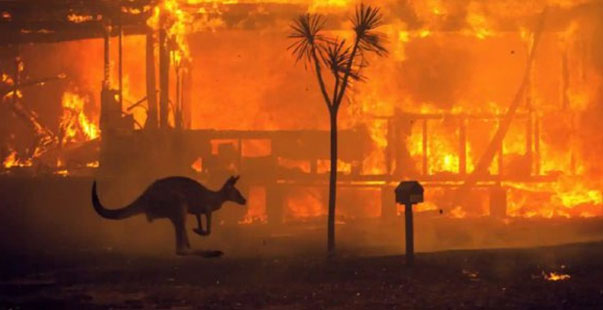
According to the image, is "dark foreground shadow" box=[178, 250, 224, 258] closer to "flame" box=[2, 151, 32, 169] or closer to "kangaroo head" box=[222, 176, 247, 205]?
"kangaroo head" box=[222, 176, 247, 205]

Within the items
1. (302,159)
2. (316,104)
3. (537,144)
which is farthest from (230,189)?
(316,104)

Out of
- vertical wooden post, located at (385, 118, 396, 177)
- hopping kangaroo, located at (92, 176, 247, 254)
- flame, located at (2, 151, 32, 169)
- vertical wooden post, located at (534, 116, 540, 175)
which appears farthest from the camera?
flame, located at (2, 151, 32, 169)

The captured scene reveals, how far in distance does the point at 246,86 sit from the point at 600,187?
37.9 ft

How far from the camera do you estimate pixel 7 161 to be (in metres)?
23.8

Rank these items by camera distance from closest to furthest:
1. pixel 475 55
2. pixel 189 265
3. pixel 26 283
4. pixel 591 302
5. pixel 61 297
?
1. pixel 591 302
2. pixel 61 297
3. pixel 26 283
4. pixel 189 265
5. pixel 475 55

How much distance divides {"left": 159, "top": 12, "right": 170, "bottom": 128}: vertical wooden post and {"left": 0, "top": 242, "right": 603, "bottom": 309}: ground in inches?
293

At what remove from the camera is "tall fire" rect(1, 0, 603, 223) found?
20062mm

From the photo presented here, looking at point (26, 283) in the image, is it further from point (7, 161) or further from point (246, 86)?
point (246, 86)

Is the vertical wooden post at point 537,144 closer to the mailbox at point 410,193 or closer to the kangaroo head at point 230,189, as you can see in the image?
the kangaroo head at point 230,189

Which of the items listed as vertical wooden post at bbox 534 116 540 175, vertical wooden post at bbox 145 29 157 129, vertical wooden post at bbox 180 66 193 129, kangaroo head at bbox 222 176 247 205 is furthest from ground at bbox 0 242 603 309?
vertical wooden post at bbox 180 66 193 129

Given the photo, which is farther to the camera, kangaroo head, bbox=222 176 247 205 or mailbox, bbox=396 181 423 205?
kangaroo head, bbox=222 176 247 205

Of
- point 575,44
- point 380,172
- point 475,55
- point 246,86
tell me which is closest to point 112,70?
point 246,86

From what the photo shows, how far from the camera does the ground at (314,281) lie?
9.09m

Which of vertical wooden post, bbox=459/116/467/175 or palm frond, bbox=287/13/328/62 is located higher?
palm frond, bbox=287/13/328/62
